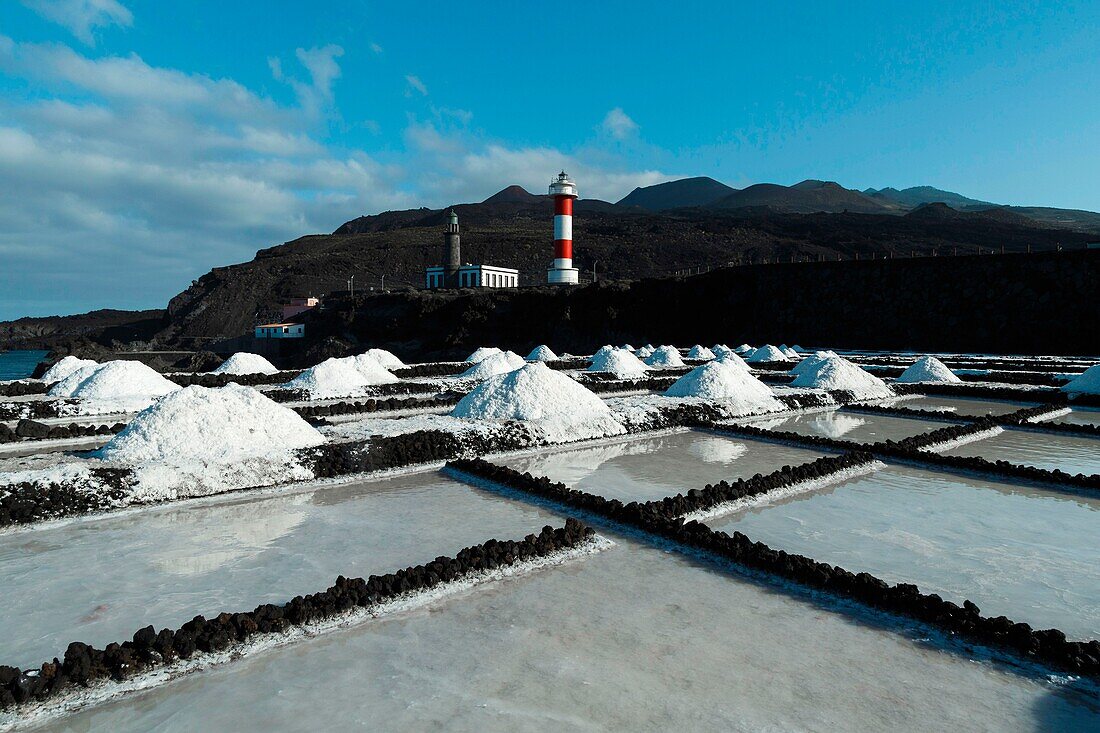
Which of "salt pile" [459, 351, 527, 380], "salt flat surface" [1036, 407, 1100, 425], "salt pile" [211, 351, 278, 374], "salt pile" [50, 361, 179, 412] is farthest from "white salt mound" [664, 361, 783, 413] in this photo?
"salt pile" [211, 351, 278, 374]

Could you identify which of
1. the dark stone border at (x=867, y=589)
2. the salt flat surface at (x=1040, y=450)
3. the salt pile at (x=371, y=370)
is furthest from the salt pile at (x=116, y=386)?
the salt flat surface at (x=1040, y=450)

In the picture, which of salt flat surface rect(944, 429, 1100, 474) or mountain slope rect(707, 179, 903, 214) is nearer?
salt flat surface rect(944, 429, 1100, 474)

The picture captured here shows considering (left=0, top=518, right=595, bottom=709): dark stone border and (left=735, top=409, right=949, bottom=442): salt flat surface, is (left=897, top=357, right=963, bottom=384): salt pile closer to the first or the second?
(left=735, top=409, right=949, bottom=442): salt flat surface

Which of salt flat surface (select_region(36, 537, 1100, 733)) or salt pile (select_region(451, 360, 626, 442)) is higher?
salt pile (select_region(451, 360, 626, 442))

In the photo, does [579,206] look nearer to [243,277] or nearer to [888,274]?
[243,277]

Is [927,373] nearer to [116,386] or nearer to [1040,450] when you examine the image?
[1040,450]

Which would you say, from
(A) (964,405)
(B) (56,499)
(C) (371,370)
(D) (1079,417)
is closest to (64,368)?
(C) (371,370)

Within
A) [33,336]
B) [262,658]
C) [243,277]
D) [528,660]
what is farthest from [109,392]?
→ [33,336]

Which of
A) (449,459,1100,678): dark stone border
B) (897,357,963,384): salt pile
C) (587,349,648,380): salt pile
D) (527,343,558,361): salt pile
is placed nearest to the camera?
(449,459,1100,678): dark stone border
